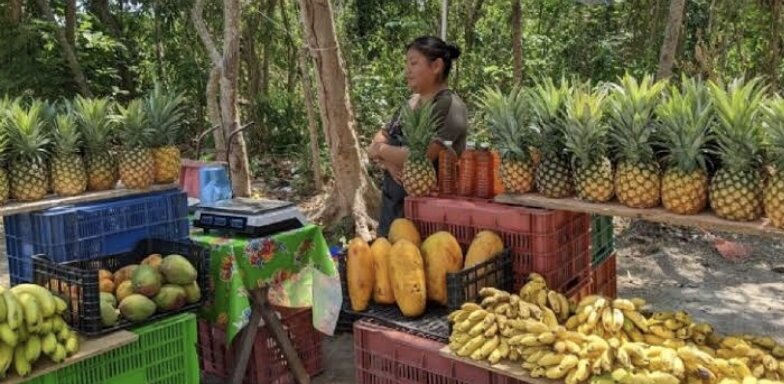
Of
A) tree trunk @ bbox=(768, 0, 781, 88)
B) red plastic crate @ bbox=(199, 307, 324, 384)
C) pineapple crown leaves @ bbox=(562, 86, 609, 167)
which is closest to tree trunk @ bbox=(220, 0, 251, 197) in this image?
red plastic crate @ bbox=(199, 307, 324, 384)

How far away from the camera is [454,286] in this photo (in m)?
2.85

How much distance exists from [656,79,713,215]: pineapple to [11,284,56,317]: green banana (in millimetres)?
2464

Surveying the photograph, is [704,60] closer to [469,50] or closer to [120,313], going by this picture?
[469,50]

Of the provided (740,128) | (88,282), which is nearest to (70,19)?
(88,282)

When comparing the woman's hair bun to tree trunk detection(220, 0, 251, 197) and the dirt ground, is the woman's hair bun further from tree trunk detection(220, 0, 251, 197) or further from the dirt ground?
tree trunk detection(220, 0, 251, 197)

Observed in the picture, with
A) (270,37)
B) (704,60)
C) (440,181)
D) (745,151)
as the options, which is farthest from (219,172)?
(270,37)

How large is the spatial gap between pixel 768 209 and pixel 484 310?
1.07 m

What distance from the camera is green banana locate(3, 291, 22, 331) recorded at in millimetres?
2701

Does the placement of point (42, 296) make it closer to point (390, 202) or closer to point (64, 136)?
point (64, 136)

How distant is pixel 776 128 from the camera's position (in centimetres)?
235

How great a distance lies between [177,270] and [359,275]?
902mm

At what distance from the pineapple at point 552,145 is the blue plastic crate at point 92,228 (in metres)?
2.02

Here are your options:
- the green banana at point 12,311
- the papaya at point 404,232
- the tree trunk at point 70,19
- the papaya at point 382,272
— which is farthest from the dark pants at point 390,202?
the tree trunk at point 70,19

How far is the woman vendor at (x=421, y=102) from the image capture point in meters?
3.88
